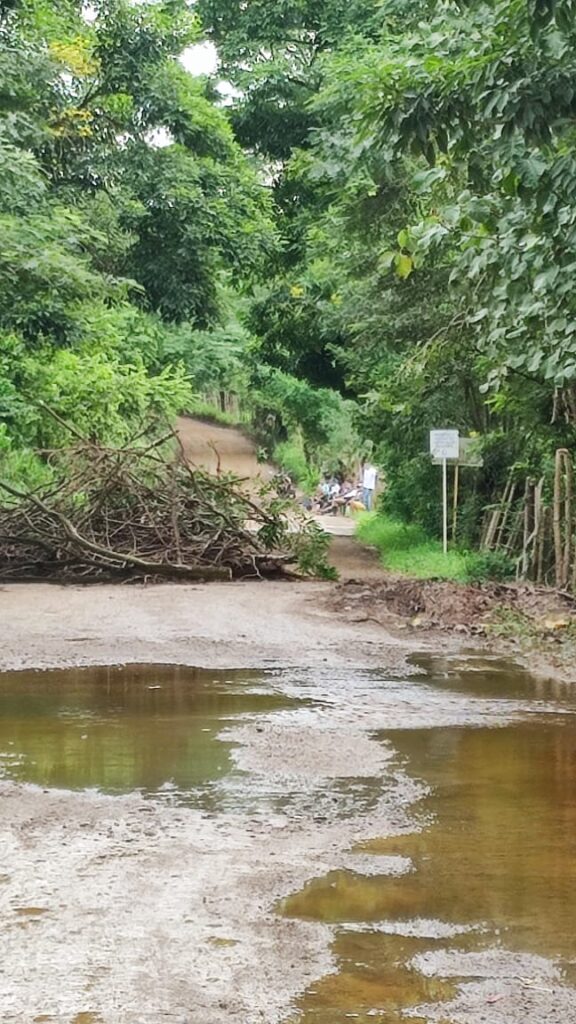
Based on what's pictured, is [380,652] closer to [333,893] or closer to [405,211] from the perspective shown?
[333,893]

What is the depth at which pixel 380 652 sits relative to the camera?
1109 cm

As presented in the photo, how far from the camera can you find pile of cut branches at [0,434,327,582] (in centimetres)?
1678

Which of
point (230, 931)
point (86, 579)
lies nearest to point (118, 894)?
point (230, 931)

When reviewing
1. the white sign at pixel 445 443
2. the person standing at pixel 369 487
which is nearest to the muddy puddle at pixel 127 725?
the white sign at pixel 445 443

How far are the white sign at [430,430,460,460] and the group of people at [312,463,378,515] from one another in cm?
1946

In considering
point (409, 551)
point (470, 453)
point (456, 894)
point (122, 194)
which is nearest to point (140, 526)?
point (470, 453)

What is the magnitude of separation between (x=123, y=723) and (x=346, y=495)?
111 ft

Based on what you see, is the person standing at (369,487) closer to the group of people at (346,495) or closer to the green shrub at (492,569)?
the group of people at (346,495)

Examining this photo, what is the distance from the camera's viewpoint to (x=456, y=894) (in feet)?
15.8

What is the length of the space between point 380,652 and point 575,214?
4.72 m

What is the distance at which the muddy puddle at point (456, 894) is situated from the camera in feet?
12.9

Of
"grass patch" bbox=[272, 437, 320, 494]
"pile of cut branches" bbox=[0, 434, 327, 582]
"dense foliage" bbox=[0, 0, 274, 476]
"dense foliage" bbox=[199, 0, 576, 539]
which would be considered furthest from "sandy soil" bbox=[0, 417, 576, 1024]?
"grass patch" bbox=[272, 437, 320, 494]

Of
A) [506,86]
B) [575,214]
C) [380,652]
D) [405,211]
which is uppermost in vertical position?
[405,211]

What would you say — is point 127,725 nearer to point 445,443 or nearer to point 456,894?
point 456,894
